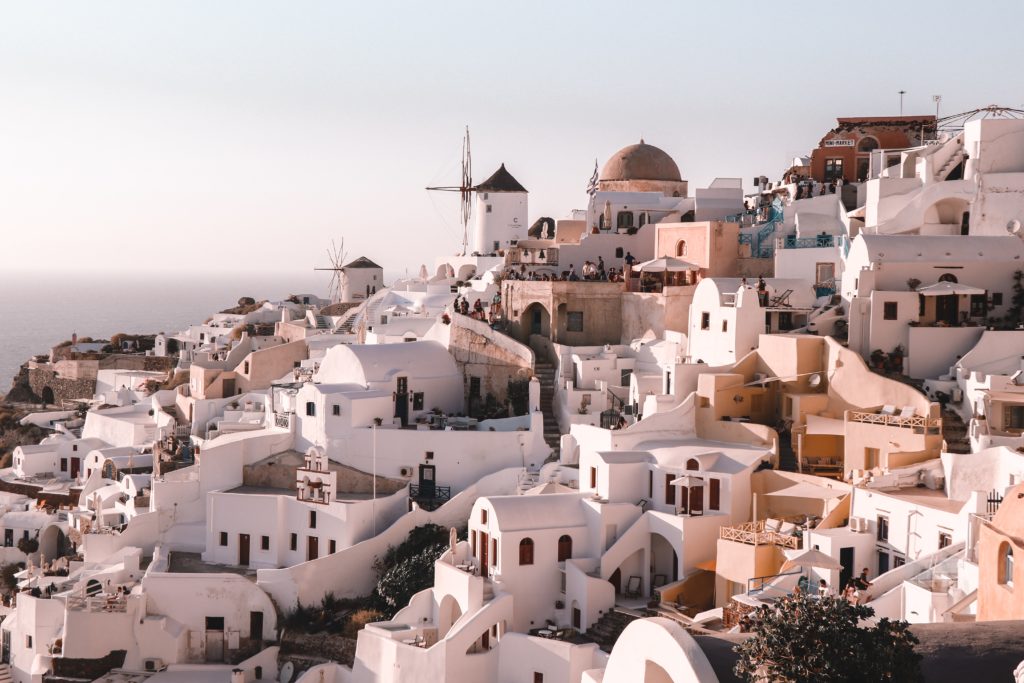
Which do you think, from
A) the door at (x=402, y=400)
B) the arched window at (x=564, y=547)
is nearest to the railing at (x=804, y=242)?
the door at (x=402, y=400)

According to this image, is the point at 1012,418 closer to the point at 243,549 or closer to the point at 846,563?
the point at 846,563

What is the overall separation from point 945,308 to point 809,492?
6.28 metres

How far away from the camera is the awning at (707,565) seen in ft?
83.0

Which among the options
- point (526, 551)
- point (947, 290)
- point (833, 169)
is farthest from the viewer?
point (833, 169)

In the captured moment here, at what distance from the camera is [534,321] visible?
37281 millimetres

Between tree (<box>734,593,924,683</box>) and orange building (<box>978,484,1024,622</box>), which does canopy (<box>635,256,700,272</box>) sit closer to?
orange building (<box>978,484,1024,622</box>)

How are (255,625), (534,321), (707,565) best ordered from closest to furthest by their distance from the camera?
(707,565) < (255,625) < (534,321)

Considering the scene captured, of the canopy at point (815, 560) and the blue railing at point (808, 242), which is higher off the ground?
the blue railing at point (808, 242)

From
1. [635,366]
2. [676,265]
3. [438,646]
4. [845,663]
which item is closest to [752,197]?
[676,265]

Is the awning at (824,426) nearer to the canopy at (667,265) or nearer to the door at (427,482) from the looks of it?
the canopy at (667,265)

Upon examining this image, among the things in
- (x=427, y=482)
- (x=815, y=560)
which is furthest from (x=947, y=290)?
(x=427, y=482)

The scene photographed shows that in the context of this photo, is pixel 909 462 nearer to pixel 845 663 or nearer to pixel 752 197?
pixel 845 663

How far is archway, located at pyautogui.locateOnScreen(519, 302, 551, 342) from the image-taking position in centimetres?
3691

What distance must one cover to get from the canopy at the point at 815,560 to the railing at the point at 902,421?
4.31m
